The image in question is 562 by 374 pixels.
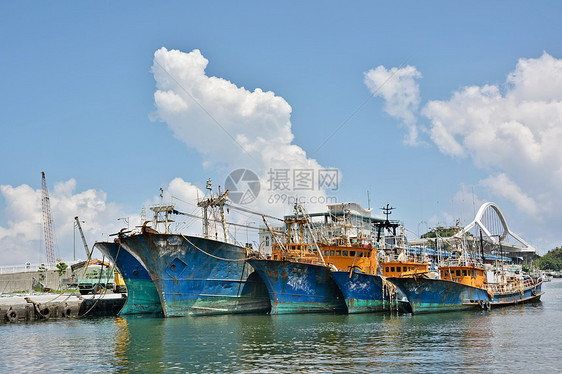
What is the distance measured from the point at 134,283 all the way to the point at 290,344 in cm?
2283

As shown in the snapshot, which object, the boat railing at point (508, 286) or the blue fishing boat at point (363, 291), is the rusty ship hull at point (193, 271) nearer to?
the blue fishing boat at point (363, 291)

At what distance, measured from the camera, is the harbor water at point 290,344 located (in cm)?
2355

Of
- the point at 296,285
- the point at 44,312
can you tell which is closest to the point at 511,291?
the point at 296,285

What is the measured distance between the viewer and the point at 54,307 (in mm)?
47469

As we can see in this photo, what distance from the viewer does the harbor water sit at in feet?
77.3

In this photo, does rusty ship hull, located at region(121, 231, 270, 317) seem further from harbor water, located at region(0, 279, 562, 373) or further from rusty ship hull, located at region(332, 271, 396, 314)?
rusty ship hull, located at region(332, 271, 396, 314)

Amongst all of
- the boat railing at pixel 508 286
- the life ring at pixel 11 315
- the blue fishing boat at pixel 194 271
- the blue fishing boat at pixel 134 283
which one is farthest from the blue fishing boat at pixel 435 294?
the life ring at pixel 11 315

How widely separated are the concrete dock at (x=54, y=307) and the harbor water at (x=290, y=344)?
9.90ft

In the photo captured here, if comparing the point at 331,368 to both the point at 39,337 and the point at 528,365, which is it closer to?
the point at 528,365

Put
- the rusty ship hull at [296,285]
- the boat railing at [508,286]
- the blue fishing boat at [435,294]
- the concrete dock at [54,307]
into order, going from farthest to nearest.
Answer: the boat railing at [508,286] < the concrete dock at [54,307] < the rusty ship hull at [296,285] < the blue fishing boat at [435,294]

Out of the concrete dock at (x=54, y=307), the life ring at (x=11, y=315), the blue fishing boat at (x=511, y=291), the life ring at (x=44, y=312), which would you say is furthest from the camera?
the blue fishing boat at (x=511, y=291)

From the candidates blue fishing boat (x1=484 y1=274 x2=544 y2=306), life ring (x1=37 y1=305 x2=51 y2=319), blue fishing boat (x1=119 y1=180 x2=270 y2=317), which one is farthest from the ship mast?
blue fishing boat (x1=484 y1=274 x2=544 y2=306)

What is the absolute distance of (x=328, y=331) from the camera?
111 feet

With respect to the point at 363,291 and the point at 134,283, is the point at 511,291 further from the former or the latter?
the point at 134,283
